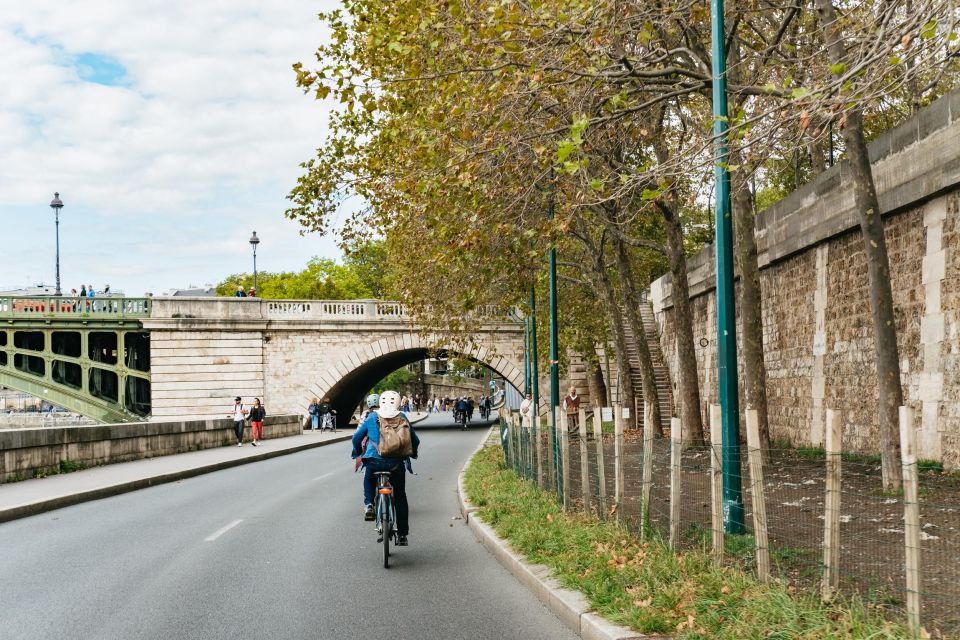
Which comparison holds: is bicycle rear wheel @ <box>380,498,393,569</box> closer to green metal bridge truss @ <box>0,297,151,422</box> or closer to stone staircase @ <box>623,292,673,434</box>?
stone staircase @ <box>623,292,673,434</box>

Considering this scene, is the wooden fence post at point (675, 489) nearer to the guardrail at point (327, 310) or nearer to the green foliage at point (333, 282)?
the guardrail at point (327, 310)

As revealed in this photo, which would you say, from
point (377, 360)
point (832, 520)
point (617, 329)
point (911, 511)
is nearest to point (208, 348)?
point (377, 360)

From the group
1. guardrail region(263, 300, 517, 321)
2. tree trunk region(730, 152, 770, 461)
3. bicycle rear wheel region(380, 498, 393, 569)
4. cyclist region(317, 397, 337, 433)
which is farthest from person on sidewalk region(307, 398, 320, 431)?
bicycle rear wheel region(380, 498, 393, 569)

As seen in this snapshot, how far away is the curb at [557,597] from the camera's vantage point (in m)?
5.80

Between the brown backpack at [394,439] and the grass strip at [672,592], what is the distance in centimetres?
144

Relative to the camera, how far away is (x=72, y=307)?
46.4 meters

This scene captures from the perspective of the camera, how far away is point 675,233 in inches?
766

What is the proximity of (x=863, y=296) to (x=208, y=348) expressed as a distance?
37.7 meters

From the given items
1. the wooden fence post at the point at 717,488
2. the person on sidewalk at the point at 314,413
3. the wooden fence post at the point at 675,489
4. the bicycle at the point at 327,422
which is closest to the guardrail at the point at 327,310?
the person on sidewalk at the point at 314,413

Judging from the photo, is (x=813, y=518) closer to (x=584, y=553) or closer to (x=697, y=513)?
(x=697, y=513)

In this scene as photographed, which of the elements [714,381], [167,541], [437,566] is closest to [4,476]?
[167,541]

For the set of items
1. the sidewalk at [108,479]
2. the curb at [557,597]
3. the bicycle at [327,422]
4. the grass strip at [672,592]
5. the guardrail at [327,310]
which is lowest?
the bicycle at [327,422]

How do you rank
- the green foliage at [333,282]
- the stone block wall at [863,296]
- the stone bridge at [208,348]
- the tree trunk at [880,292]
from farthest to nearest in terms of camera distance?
the green foliage at [333,282], the stone bridge at [208,348], the stone block wall at [863,296], the tree trunk at [880,292]

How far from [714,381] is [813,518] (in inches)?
688
